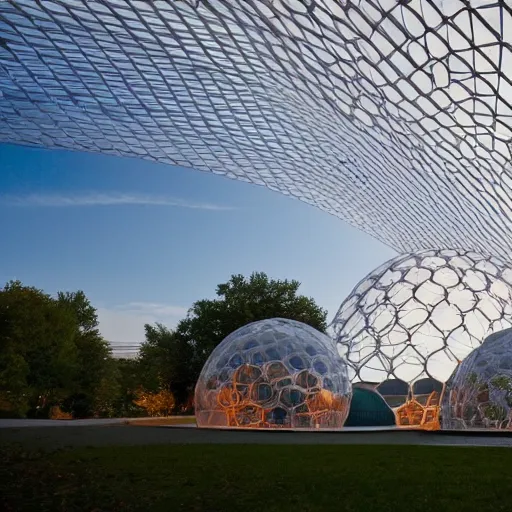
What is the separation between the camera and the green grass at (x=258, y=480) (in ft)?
21.1

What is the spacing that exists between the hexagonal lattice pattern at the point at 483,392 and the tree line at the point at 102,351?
2547cm

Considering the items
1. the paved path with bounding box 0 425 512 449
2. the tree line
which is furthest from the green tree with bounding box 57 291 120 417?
the paved path with bounding box 0 425 512 449

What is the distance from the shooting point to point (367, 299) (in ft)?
82.0

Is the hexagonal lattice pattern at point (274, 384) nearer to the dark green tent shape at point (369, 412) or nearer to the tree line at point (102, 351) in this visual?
the dark green tent shape at point (369, 412)

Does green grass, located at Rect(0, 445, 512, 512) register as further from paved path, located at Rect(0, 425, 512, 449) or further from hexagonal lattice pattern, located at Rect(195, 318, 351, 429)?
hexagonal lattice pattern, located at Rect(195, 318, 351, 429)

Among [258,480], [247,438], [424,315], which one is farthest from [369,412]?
[258,480]

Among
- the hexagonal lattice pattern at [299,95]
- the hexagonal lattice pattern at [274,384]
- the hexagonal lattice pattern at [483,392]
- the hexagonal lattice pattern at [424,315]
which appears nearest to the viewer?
the hexagonal lattice pattern at [483,392]

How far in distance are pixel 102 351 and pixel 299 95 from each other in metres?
26.1

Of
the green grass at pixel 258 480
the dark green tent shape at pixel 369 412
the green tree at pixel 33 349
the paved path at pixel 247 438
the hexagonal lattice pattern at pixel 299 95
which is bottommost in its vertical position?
the green grass at pixel 258 480

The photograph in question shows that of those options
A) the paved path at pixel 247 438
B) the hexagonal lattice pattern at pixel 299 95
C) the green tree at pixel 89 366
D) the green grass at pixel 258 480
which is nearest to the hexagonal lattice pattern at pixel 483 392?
the paved path at pixel 247 438

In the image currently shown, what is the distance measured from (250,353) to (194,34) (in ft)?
40.7

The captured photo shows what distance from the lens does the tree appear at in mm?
43188

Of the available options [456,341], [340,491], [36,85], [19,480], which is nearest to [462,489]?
[340,491]

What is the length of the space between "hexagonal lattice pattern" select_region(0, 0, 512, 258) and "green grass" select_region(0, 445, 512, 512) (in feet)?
36.5
